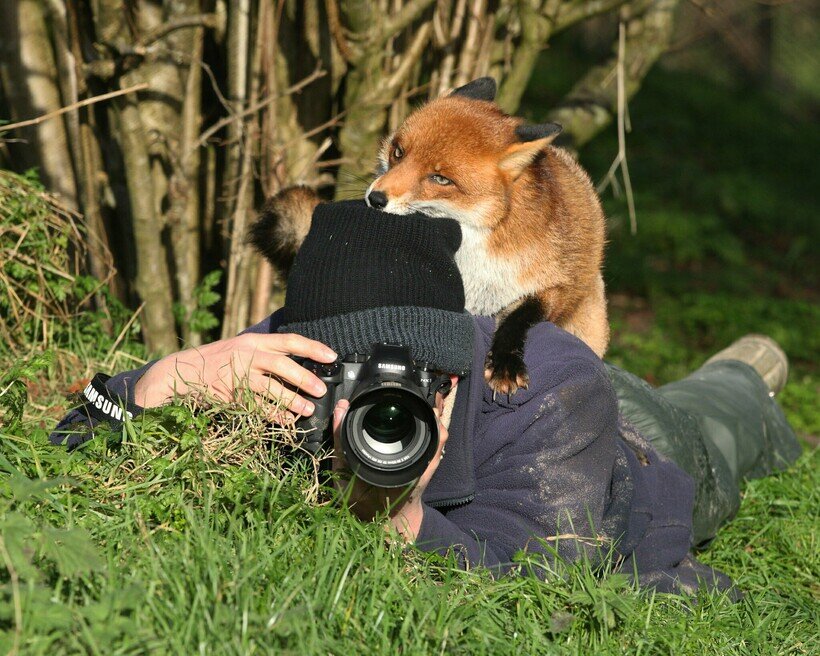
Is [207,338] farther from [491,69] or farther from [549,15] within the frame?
[549,15]

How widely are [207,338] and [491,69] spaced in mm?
2139

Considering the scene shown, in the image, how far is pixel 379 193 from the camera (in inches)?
143

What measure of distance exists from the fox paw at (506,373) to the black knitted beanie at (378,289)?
1.09 ft

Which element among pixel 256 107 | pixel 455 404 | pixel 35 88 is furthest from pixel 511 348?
pixel 35 88

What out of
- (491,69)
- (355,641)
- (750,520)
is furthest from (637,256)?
(355,641)

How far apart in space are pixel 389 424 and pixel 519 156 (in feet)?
5.58

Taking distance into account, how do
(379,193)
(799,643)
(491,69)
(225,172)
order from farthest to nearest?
(491,69), (225,172), (379,193), (799,643)

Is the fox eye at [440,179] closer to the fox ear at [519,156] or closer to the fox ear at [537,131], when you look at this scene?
the fox ear at [519,156]

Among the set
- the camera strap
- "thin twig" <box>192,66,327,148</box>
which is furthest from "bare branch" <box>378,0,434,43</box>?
the camera strap

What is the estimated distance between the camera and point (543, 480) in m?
2.80

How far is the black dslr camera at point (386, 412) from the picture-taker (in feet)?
7.70

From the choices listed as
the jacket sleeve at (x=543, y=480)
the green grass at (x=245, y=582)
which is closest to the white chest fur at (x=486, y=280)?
the jacket sleeve at (x=543, y=480)

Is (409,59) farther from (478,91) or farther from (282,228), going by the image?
(282,228)

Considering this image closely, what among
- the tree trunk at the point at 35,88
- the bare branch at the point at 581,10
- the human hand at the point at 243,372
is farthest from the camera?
the bare branch at the point at 581,10
